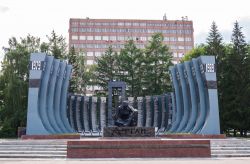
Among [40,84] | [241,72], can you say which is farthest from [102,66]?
[40,84]

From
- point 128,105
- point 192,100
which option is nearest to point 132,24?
point 192,100

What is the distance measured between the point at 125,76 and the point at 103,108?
12.6m

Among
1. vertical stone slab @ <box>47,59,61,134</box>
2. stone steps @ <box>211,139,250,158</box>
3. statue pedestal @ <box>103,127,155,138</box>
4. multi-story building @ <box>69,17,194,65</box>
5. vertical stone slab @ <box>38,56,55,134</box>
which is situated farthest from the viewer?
multi-story building @ <box>69,17,194,65</box>

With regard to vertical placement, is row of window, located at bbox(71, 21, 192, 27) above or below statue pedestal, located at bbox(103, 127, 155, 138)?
above

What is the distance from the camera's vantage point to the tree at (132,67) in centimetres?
4722

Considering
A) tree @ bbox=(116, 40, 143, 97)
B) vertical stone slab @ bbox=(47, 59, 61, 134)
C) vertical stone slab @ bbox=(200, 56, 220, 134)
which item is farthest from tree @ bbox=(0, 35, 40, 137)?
vertical stone slab @ bbox=(200, 56, 220, 134)

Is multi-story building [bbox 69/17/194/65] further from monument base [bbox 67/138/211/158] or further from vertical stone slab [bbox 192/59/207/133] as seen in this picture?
monument base [bbox 67/138/211/158]

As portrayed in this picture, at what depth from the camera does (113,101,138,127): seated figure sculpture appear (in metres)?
23.9

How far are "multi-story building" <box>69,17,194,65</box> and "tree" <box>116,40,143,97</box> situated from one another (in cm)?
2683

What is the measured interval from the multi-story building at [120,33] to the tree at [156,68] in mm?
27086

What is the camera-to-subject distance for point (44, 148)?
17.5 metres

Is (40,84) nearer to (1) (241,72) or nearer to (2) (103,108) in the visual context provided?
(2) (103,108)

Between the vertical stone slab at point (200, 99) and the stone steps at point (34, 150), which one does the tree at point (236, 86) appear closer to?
the vertical stone slab at point (200, 99)

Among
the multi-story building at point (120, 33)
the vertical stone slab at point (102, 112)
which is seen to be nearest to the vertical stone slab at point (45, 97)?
the vertical stone slab at point (102, 112)
